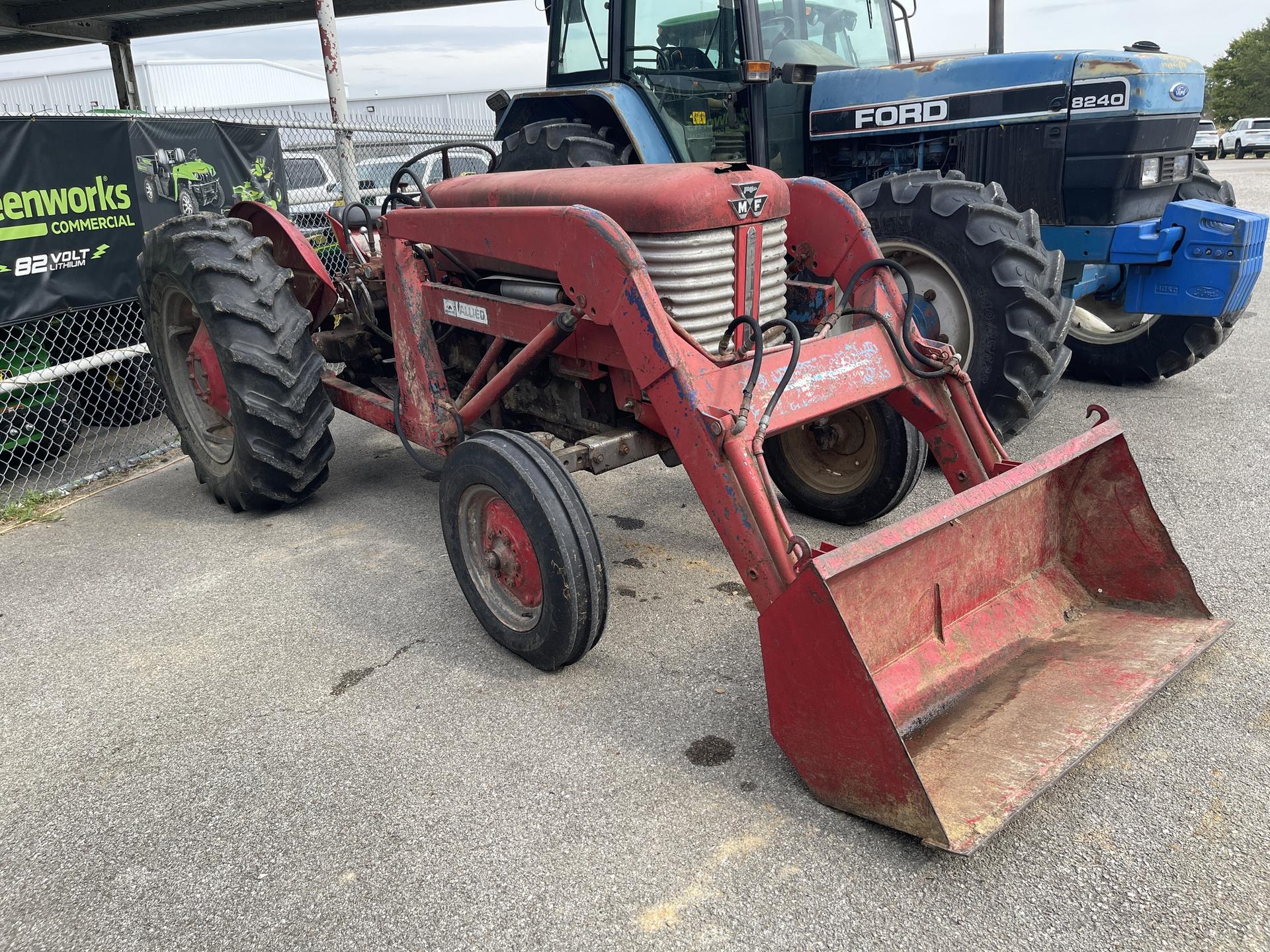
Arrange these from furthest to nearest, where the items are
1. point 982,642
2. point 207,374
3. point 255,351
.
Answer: point 207,374, point 255,351, point 982,642

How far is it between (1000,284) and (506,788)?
10.6 ft

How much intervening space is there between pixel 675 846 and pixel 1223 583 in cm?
239

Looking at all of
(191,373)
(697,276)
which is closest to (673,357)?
(697,276)

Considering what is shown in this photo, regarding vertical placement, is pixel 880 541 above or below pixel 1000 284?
below

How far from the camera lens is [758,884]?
7.18ft

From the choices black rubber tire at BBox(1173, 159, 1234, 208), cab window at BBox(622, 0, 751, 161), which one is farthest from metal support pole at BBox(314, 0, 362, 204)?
black rubber tire at BBox(1173, 159, 1234, 208)

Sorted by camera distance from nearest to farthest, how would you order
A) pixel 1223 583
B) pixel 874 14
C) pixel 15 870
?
pixel 15 870
pixel 1223 583
pixel 874 14

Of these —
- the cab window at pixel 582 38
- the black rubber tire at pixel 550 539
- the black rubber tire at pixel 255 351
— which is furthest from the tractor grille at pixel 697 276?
the cab window at pixel 582 38

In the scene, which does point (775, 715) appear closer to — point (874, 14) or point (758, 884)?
point (758, 884)

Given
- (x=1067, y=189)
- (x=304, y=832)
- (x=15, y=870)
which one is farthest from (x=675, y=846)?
(x=1067, y=189)

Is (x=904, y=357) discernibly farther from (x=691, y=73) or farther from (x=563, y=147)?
(x=691, y=73)

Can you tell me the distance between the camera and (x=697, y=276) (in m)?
3.05

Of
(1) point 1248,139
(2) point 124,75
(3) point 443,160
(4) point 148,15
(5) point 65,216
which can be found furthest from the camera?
(1) point 1248,139

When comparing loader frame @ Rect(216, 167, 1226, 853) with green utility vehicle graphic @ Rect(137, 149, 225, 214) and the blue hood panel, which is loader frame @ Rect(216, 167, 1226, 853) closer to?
the blue hood panel
